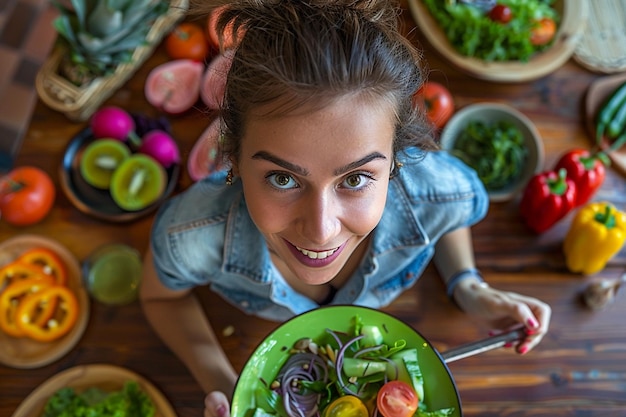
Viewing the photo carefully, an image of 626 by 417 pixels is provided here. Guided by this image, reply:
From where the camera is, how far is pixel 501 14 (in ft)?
4.73

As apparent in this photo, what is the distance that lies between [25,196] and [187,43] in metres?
0.58

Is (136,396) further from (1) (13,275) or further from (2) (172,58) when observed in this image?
(2) (172,58)

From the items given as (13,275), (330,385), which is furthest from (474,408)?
(13,275)

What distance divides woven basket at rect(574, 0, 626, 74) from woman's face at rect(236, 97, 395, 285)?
110 centimetres

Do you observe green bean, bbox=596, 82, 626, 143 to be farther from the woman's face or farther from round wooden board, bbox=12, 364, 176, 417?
round wooden board, bbox=12, 364, 176, 417

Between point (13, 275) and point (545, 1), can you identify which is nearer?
point (13, 275)

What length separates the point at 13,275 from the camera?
1256 mm

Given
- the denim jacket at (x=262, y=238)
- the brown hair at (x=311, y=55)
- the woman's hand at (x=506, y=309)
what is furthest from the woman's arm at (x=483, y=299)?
the brown hair at (x=311, y=55)

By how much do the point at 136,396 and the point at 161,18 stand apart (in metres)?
0.96

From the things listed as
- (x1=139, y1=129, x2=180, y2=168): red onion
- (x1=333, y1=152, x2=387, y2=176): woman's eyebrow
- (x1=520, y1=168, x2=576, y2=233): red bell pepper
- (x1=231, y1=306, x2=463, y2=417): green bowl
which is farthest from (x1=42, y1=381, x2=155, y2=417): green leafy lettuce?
(x1=520, y1=168, x2=576, y2=233): red bell pepper

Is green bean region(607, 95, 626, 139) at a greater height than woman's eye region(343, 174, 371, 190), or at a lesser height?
lesser

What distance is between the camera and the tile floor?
1.57m

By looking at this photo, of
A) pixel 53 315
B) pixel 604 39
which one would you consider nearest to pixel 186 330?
pixel 53 315

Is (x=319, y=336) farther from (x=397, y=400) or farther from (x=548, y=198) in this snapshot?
(x=548, y=198)
